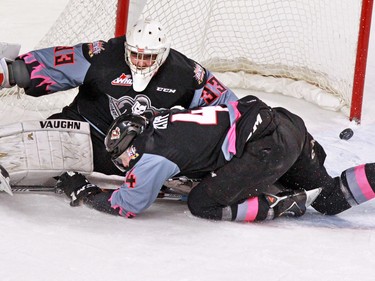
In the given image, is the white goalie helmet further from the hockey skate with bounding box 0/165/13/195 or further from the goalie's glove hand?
the hockey skate with bounding box 0/165/13/195

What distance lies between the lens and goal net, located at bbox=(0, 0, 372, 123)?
476cm

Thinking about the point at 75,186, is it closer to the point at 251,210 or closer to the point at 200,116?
the point at 200,116

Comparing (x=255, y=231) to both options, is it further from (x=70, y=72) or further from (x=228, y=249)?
(x=70, y=72)

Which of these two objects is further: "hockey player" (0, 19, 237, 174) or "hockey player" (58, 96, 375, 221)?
"hockey player" (0, 19, 237, 174)

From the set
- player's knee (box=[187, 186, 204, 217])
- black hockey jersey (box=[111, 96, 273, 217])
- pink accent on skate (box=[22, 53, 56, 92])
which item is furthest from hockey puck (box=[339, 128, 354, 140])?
pink accent on skate (box=[22, 53, 56, 92])

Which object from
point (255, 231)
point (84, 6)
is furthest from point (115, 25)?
point (255, 231)

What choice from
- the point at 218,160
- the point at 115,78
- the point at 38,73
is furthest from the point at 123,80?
the point at 218,160

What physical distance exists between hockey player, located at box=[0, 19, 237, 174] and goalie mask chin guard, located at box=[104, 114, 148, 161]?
340 mm

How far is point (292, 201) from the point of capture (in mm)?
3459

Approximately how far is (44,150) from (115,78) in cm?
39

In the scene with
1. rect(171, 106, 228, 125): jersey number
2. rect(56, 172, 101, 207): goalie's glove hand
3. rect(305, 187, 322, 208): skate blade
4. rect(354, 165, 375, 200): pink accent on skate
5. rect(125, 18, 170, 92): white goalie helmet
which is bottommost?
rect(56, 172, 101, 207): goalie's glove hand

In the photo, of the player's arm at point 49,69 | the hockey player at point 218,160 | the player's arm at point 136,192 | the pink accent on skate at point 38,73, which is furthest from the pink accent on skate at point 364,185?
the pink accent on skate at point 38,73

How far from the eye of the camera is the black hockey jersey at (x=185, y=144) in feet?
10.5

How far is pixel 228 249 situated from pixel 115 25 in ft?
5.03
